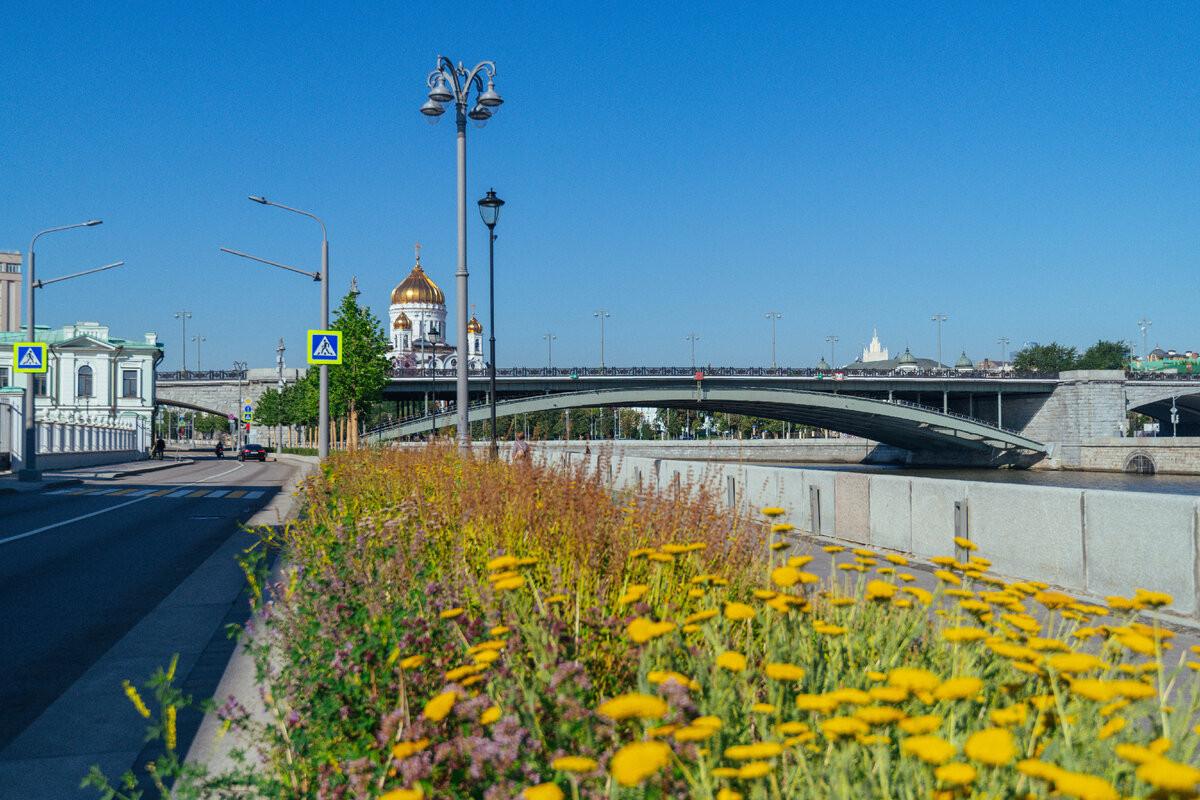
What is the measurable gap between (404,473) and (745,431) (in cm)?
12512

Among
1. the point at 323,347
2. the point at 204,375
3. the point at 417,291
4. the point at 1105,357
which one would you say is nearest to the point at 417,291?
the point at 417,291

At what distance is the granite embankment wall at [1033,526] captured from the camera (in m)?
7.34

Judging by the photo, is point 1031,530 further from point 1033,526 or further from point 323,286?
point 323,286

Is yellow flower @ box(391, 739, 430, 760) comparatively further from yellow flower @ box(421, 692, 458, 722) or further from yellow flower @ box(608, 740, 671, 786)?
yellow flower @ box(608, 740, 671, 786)

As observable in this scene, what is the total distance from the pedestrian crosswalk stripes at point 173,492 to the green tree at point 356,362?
21.7 meters

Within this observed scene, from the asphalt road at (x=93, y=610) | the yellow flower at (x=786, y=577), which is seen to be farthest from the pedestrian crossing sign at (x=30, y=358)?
the yellow flower at (x=786, y=577)

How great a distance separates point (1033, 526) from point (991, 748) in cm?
778

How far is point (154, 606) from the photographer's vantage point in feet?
27.8

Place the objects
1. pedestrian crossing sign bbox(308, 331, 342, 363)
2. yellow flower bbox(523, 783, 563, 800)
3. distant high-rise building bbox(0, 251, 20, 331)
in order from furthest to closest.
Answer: distant high-rise building bbox(0, 251, 20, 331)
pedestrian crossing sign bbox(308, 331, 342, 363)
yellow flower bbox(523, 783, 563, 800)

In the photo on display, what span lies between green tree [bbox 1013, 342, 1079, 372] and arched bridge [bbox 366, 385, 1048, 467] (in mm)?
69016

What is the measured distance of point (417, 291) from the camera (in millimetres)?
134875

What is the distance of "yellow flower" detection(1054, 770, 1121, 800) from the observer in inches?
65.4

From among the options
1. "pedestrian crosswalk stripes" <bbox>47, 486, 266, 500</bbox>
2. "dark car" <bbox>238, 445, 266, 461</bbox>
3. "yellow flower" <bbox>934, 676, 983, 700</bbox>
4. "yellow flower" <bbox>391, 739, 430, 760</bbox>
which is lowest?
"dark car" <bbox>238, 445, 266, 461</bbox>

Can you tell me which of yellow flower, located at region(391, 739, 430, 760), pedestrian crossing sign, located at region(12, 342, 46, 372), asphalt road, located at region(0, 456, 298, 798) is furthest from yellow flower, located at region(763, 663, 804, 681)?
pedestrian crossing sign, located at region(12, 342, 46, 372)
